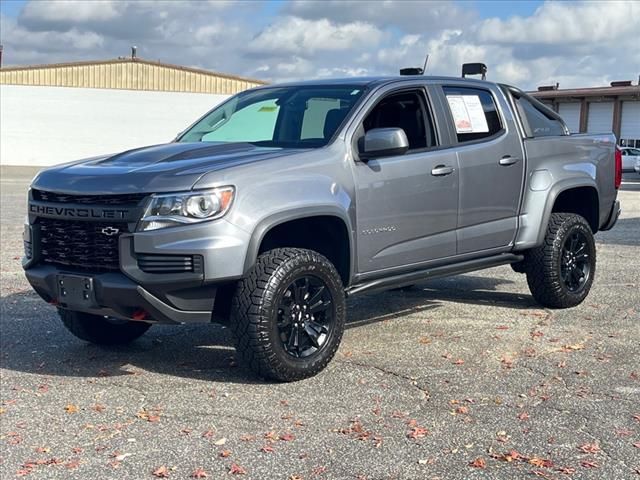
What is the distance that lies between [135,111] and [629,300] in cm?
3921

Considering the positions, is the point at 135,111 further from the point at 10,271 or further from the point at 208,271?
the point at 208,271

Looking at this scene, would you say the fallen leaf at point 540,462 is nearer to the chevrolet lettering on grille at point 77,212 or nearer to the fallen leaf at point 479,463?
the fallen leaf at point 479,463

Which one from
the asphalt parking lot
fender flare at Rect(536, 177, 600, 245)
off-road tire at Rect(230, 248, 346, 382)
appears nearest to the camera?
the asphalt parking lot

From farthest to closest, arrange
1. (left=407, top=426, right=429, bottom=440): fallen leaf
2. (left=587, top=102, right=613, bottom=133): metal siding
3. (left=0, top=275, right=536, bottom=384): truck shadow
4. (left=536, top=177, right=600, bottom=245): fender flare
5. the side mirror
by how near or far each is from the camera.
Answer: (left=587, top=102, right=613, bottom=133): metal siding → (left=536, top=177, right=600, bottom=245): fender flare → (left=0, top=275, right=536, bottom=384): truck shadow → the side mirror → (left=407, top=426, right=429, bottom=440): fallen leaf

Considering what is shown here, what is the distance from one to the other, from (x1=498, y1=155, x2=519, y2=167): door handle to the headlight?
9.24ft

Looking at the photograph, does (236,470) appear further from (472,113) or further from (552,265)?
(552,265)

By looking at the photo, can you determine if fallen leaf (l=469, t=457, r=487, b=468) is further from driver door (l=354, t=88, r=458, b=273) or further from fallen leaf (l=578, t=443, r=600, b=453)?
driver door (l=354, t=88, r=458, b=273)

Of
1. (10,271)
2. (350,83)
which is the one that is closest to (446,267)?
(350,83)

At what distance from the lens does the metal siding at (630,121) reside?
48.6 meters

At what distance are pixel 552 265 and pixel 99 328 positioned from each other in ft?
12.2

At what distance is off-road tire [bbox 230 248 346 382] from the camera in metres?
5.46

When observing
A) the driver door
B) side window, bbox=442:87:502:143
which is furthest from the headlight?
side window, bbox=442:87:502:143

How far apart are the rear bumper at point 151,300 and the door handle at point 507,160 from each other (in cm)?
286

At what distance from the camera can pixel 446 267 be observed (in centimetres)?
692
